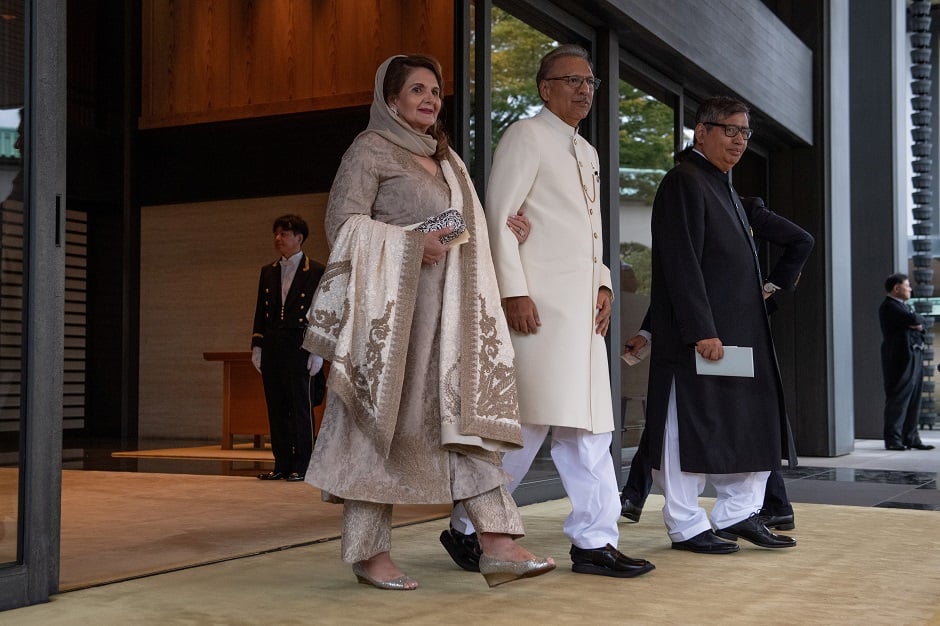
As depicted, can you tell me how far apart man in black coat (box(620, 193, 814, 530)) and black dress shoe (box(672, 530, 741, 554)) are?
52 centimetres

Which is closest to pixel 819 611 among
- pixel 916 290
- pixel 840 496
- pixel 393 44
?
pixel 840 496

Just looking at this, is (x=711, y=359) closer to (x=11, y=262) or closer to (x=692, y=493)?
(x=692, y=493)

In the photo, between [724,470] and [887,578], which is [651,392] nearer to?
[724,470]

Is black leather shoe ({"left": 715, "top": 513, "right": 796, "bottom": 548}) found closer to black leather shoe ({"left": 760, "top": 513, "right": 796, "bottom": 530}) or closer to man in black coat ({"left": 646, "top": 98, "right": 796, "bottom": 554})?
man in black coat ({"left": 646, "top": 98, "right": 796, "bottom": 554})

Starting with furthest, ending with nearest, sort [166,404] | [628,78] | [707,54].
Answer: [166,404], [707,54], [628,78]

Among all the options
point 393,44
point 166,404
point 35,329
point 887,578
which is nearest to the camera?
point 35,329

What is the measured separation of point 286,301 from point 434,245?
370 cm

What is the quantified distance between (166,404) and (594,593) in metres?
8.84

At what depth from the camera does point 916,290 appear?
42.9ft

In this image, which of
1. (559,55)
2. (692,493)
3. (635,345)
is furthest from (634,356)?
(559,55)

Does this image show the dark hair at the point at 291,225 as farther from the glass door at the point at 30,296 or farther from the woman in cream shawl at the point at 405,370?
the glass door at the point at 30,296

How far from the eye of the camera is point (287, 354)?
6562 millimetres

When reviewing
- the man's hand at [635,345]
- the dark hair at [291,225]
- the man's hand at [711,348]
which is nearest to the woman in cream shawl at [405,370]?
the man's hand at [711,348]

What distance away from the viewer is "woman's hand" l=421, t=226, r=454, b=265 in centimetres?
299
